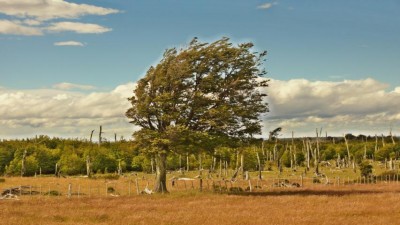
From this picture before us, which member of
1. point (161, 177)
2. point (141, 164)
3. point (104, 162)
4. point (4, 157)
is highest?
point (4, 157)

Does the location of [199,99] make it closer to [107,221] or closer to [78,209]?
[78,209]

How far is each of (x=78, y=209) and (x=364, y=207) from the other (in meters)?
19.8

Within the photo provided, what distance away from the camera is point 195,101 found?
4462 cm

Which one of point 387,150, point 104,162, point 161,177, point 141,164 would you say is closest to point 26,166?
point 104,162

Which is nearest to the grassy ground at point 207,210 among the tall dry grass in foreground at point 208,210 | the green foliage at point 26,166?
the tall dry grass in foreground at point 208,210

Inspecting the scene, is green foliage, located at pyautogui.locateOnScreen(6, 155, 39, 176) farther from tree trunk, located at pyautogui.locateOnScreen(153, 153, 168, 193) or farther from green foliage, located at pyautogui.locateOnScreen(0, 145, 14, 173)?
tree trunk, located at pyautogui.locateOnScreen(153, 153, 168, 193)

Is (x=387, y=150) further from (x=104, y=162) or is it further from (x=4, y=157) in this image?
(x=4, y=157)

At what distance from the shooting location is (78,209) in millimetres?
32406

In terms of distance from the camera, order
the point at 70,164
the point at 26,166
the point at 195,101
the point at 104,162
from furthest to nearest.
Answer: the point at 104,162, the point at 70,164, the point at 26,166, the point at 195,101

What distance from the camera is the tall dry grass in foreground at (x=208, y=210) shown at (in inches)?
1058

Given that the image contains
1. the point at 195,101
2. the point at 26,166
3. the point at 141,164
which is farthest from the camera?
the point at 141,164

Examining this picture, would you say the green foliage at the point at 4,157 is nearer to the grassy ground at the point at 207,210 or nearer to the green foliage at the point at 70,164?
the green foliage at the point at 70,164

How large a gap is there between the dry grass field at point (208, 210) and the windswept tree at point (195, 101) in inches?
222

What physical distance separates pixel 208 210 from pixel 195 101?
1542 cm
